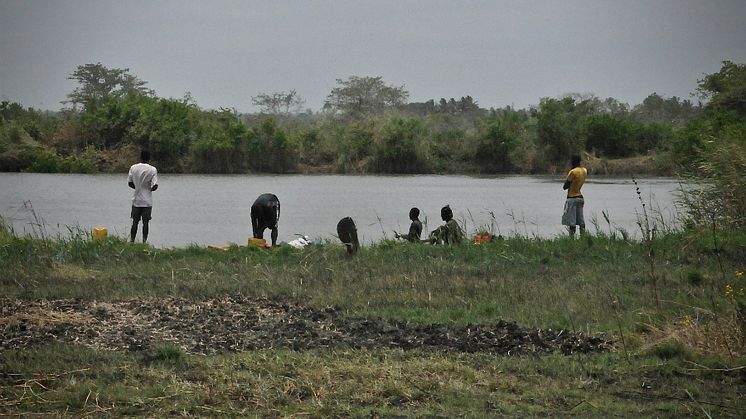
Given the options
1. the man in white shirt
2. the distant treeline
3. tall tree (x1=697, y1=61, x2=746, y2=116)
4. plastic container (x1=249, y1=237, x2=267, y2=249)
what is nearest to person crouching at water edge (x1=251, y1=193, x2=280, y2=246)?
plastic container (x1=249, y1=237, x2=267, y2=249)

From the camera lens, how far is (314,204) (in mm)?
34688

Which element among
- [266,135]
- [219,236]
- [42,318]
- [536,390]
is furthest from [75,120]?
[536,390]

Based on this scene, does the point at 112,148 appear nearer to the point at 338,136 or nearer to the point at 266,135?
the point at 266,135

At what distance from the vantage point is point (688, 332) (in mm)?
8344

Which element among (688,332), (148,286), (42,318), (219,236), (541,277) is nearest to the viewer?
(688,332)

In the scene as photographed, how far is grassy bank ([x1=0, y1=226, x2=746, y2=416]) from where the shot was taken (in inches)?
263

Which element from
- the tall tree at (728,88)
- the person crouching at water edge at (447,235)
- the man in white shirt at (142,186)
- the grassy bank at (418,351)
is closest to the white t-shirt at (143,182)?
the man in white shirt at (142,186)

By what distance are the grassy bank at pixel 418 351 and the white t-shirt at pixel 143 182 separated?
7.57 ft

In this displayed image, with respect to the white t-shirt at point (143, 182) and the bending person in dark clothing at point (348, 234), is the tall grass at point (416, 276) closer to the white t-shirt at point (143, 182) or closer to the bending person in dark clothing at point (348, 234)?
the bending person in dark clothing at point (348, 234)

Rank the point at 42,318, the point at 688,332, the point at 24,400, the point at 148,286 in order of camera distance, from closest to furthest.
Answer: the point at 24,400
the point at 688,332
the point at 42,318
the point at 148,286

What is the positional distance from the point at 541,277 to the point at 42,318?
6.45 meters

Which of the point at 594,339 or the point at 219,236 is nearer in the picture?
the point at 594,339

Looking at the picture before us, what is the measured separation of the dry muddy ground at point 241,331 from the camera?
834cm

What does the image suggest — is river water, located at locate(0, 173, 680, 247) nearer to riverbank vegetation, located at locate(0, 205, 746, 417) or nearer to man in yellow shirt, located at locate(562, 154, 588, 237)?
man in yellow shirt, located at locate(562, 154, 588, 237)
